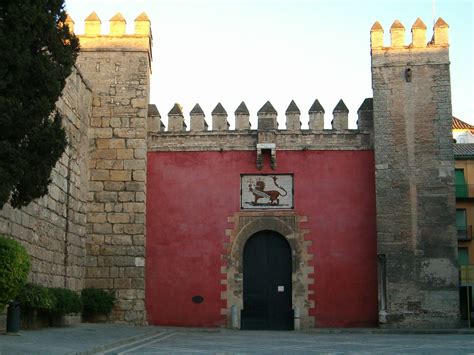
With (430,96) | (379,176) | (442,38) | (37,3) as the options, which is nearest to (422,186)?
(379,176)

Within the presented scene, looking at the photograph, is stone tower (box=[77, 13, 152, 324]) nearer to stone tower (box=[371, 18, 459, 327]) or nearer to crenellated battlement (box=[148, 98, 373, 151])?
crenellated battlement (box=[148, 98, 373, 151])

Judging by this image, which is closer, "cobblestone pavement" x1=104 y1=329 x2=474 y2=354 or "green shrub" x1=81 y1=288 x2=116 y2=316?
"cobblestone pavement" x1=104 y1=329 x2=474 y2=354

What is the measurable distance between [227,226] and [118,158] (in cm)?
298

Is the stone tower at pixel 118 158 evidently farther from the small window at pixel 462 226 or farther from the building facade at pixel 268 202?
the small window at pixel 462 226

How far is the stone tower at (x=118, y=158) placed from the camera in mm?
17219

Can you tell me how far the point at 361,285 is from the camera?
56.4 feet

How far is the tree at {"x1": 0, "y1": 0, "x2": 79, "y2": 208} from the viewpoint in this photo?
8.45 meters

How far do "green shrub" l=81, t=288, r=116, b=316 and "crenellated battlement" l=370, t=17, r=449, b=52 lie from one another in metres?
8.38

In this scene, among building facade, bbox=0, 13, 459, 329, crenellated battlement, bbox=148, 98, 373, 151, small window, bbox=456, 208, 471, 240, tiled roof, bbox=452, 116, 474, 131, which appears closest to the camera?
building facade, bbox=0, 13, 459, 329

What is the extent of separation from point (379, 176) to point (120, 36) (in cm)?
694

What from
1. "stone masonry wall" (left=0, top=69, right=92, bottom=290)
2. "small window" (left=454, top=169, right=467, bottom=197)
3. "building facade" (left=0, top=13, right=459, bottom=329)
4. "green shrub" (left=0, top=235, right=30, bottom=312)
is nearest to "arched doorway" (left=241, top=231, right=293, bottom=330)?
"building facade" (left=0, top=13, right=459, bottom=329)

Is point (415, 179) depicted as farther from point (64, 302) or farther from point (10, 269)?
point (10, 269)

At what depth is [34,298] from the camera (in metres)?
12.1

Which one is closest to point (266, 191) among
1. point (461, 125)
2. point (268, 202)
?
point (268, 202)
